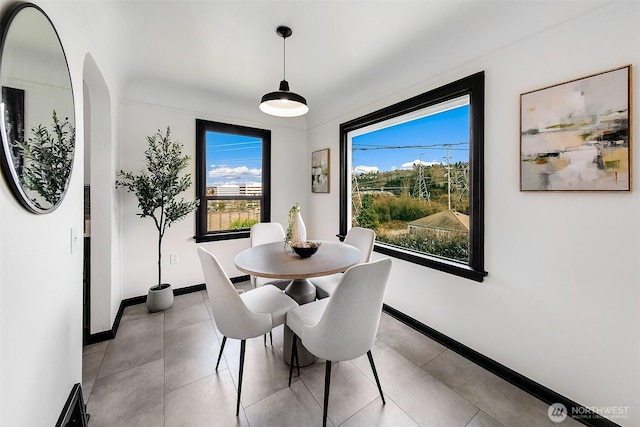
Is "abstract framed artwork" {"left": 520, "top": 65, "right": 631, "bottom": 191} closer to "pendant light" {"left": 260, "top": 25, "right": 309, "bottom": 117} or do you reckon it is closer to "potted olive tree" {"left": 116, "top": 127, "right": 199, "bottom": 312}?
"pendant light" {"left": 260, "top": 25, "right": 309, "bottom": 117}

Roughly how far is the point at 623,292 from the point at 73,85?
321 centimetres

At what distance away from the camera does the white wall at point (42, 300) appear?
85 centimetres

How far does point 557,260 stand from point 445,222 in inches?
34.0

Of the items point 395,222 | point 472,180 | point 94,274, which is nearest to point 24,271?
point 94,274

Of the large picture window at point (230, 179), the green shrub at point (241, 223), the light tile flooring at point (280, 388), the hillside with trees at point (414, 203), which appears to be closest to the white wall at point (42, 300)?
the light tile flooring at point (280, 388)

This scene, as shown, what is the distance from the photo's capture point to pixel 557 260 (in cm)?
161

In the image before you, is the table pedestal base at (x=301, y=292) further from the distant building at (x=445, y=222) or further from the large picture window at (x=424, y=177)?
the distant building at (x=445, y=222)

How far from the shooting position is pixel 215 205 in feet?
11.6

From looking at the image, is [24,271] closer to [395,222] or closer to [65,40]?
[65,40]

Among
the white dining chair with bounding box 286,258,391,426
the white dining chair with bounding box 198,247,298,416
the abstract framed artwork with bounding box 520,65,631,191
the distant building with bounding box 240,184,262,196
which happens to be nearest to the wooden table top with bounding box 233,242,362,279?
the white dining chair with bounding box 198,247,298,416

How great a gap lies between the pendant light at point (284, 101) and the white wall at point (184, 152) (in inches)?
57.1

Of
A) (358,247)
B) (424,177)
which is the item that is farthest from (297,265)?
(424,177)

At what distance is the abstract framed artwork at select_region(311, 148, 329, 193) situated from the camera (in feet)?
A: 12.2

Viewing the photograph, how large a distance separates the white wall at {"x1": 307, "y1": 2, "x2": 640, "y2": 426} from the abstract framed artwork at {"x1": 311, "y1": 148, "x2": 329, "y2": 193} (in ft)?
6.11
